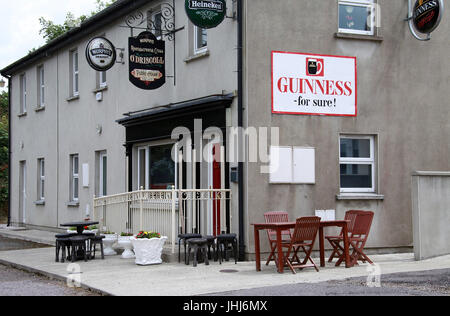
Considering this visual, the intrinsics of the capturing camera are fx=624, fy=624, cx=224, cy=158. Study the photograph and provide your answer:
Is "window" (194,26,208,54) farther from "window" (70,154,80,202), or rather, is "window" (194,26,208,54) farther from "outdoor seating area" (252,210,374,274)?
"window" (70,154,80,202)

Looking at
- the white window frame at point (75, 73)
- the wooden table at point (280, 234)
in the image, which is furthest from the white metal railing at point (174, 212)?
the white window frame at point (75, 73)

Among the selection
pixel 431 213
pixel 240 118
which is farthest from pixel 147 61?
pixel 431 213

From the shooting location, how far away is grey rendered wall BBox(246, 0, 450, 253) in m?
12.5

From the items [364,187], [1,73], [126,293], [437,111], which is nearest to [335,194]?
[364,187]

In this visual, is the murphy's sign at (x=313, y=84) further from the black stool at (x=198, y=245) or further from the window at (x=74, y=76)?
the window at (x=74, y=76)

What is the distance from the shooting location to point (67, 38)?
795 inches

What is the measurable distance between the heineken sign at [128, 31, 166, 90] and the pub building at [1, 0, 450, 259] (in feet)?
0.10

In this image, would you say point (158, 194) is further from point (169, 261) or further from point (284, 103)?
point (284, 103)

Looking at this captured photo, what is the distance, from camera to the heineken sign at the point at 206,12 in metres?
12.2

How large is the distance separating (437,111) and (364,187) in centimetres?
248

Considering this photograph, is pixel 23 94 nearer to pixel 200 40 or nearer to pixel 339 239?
pixel 200 40

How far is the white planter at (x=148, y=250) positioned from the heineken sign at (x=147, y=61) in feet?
12.8

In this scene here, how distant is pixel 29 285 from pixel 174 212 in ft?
10.3

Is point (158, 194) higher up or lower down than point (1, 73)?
lower down
